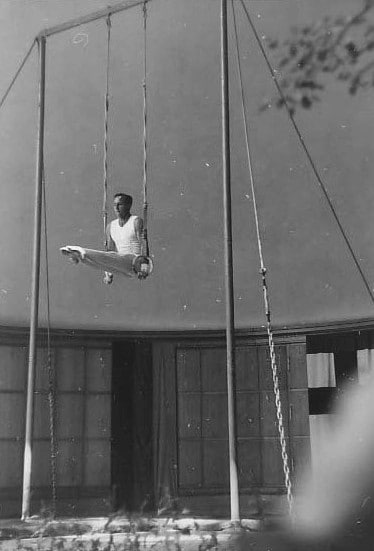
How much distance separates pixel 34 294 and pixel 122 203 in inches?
27.4

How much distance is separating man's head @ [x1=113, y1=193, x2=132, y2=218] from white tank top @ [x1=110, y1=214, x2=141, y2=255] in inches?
1.9

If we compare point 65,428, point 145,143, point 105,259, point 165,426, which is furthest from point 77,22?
point 165,426

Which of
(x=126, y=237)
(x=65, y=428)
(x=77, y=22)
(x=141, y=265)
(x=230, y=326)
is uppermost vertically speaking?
(x=77, y=22)

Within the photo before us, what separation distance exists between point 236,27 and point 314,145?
0.72m

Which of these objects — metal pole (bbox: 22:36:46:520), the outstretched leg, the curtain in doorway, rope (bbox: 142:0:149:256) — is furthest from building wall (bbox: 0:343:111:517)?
rope (bbox: 142:0:149:256)

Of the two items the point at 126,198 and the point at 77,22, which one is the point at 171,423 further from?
the point at 77,22

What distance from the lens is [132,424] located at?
16.0 feet

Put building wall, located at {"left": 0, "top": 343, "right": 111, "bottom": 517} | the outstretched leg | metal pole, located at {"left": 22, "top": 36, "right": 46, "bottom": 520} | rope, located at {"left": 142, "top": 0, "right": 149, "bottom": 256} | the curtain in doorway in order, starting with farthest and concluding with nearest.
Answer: the curtain in doorway
building wall, located at {"left": 0, "top": 343, "right": 111, "bottom": 517}
rope, located at {"left": 142, "top": 0, "right": 149, "bottom": 256}
the outstretched leg
metal pole, located at {"left": 22, "top": 36, "right": 46, "bottom": 520}

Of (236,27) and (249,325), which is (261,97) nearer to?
(236,27)

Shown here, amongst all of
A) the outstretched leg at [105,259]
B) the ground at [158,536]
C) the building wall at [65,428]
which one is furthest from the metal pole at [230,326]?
the building wall at [65,428]

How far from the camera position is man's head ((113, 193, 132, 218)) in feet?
13.9

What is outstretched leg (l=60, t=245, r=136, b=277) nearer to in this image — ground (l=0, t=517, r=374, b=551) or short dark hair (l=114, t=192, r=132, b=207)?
short dark hair (l=114, t=192, r=132, b=207)

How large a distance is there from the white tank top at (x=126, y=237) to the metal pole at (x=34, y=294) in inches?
15.6

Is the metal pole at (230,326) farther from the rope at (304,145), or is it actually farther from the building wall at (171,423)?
the building wall at (171,423)
